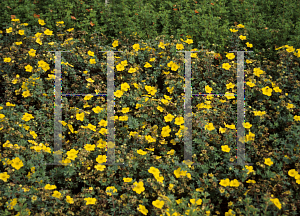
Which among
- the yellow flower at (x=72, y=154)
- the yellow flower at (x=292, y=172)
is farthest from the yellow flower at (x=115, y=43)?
the yellow flower at (x=292, y=172)

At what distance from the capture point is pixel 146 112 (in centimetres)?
379

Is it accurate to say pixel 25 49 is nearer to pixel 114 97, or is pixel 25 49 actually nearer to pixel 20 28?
pixel 20 28

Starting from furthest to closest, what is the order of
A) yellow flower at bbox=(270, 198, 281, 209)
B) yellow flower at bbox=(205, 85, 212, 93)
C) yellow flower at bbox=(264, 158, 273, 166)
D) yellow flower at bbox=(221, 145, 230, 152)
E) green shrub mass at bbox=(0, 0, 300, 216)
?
yellow flower at bbox=(205, 85, 212, 93)
yellow flower at bbox=(221, 145, 230, 152)
yellow flower at bbox=(264, 158, 273, 166)
green shrub mass at bbox=(0, 0, 300, 216)
yellow flower at bbox=(270, 198, 281, 209)

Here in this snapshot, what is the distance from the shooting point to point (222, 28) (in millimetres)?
5117

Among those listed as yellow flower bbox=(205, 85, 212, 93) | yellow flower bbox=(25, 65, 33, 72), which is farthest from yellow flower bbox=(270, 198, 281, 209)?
yellow flower bbox=(25, 65, 33, 72)

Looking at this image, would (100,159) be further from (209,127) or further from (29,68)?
(29,68)

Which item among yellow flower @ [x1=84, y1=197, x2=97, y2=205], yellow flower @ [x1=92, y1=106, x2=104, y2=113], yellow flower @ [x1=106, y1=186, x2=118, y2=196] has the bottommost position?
yellow flower @ [x1=84, y1=197, x2=97, y2=205]

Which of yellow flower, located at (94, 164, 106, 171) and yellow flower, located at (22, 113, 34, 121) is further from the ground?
yellow flower, located at (22, 113, 34, 121)

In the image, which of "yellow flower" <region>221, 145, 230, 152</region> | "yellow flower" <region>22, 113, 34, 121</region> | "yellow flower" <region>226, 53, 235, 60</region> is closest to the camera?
"yellow flower" <region>221, 145, 230, 152</region>

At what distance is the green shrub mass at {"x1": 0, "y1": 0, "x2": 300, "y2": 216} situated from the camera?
302 centimetres

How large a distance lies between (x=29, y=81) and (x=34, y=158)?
3.71 feet

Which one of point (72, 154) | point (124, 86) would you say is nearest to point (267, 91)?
point (124, 86)

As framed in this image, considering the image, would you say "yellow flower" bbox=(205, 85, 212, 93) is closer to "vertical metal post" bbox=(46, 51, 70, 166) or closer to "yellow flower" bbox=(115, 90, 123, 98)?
"yellow flower" bbox=(115, 90, 123, 98)

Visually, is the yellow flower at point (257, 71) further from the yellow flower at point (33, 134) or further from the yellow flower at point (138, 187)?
the yellow flower at point (33, 134)
